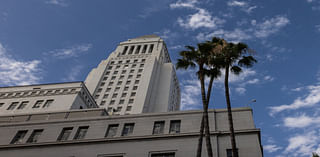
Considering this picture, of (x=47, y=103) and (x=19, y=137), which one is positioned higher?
(x=47, y=103)

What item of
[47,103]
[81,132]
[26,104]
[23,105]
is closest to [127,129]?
[81,132]

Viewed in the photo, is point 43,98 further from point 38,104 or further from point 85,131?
point 85,131

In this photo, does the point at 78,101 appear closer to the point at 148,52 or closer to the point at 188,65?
the point at 188,65

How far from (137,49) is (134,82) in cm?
2621

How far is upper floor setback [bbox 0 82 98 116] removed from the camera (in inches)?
2079

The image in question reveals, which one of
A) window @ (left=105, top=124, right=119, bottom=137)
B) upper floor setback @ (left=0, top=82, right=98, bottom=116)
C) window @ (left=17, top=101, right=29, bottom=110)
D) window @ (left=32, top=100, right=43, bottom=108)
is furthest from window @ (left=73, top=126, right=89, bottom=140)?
window @ (left=17, top=101, right=29, bottom=110)

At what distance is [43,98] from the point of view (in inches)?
2179

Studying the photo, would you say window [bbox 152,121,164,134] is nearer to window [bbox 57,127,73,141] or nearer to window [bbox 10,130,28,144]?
window [bbox 57,127,73,141]

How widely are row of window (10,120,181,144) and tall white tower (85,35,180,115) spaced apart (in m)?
37.3

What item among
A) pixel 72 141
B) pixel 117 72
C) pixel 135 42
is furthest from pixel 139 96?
pixel 72 141

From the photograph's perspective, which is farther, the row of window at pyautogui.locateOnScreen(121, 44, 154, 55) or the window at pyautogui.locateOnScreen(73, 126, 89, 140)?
the row of window at pyautogui.locateOnScreen(121, 44, 154, 55)

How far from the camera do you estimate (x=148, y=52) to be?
332ft

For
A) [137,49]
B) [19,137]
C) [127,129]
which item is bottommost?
[19,137]

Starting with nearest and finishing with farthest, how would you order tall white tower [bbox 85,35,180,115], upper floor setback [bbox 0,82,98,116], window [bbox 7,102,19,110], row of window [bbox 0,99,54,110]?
upper floor setback [bbox 0,82,98,116] < row of window [bbox 0,99,54,110] < window [bbox 7,102,19,110] < tall white tower [bbox 85,35,180,115]
